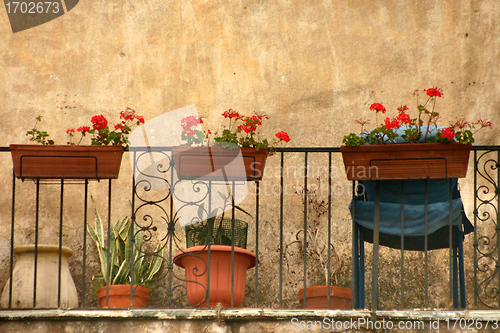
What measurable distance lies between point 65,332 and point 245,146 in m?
1.46

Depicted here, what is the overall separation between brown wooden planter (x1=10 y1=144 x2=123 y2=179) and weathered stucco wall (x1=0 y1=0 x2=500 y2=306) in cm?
169

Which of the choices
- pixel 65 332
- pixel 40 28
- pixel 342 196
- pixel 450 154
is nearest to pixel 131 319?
pixel 65 332

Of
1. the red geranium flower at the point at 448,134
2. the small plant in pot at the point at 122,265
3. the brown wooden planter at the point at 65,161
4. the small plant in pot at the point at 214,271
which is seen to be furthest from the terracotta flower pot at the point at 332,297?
the brown wooden planter at the point at 65,161

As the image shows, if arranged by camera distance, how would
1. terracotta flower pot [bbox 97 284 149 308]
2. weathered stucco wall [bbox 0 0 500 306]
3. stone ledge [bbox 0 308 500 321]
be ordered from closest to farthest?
stone ledge [bbox 0 308 500 321] < terracotta flower pot [bbox 97 284 149 308] < weathered stucco wall [bbox 0 0 500 306]

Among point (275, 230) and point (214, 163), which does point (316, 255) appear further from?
point (214, 163)

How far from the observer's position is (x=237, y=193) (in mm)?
5836

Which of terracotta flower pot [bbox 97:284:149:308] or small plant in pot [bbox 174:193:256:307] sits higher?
small plant in pot [bbox 174:193:256:307]

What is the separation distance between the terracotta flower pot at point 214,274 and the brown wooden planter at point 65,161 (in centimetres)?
72

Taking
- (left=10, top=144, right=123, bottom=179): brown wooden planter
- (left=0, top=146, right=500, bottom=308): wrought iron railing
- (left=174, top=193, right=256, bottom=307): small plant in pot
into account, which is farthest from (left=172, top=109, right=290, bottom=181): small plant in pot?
(left=0, top=146, right=500, bottom=308): wrought iron railing

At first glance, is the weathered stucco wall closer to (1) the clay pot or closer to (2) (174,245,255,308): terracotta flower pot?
(1) the clay pot

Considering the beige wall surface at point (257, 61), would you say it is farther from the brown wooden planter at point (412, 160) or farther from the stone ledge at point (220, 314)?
the stone ledge at point (220, 314)

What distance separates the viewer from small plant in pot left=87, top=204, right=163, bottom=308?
4.81 m

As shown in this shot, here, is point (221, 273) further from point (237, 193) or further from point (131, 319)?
point (237, 193)

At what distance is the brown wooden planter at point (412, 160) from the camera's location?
3758 mm
